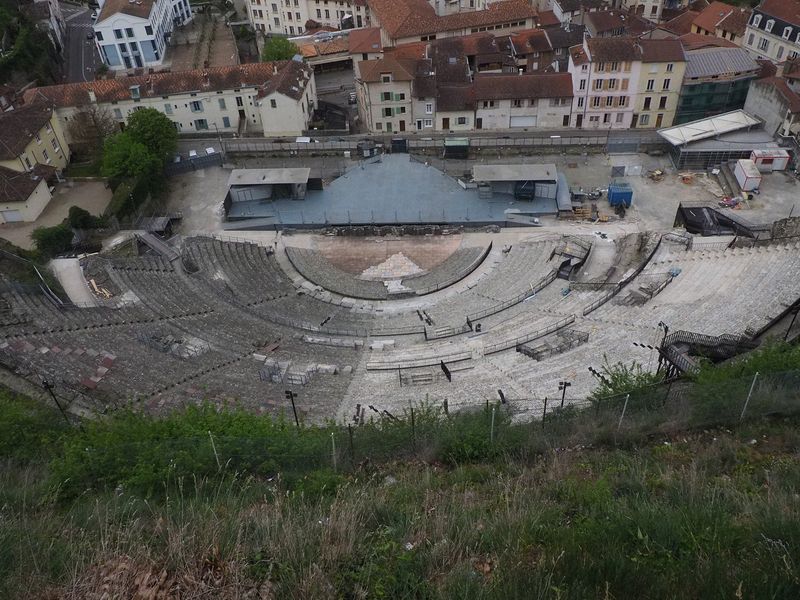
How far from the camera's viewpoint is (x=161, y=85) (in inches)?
2100

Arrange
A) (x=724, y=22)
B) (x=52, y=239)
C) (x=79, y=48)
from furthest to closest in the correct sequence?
(x=79, y=48) → (x=724, y=22) → (x=52, y=239)

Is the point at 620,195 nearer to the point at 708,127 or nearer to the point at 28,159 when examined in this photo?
the point at 708,127

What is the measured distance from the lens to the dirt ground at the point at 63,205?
39.6 meters

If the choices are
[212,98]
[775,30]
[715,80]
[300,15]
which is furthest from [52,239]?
[775,30]

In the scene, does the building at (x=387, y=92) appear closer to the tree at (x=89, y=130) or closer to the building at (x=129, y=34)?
the tree at (x=89, y=130)

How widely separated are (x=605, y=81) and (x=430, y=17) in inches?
928

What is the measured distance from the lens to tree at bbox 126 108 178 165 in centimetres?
4653

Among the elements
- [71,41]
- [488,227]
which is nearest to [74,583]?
[488,227]

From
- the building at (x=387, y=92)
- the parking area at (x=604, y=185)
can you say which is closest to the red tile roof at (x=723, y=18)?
the parking area at (x=604, y=185)

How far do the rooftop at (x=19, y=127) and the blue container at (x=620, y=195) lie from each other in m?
42.9

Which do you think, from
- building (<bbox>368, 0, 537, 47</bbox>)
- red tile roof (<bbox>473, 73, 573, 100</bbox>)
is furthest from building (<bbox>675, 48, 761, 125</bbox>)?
building (<bbox>368, 0, 537, 47</bbox>)

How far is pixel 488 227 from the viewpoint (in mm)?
43312

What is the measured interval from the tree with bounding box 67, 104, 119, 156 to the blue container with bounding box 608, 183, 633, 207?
4071 cm

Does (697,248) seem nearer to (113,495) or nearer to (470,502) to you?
(470,502)
